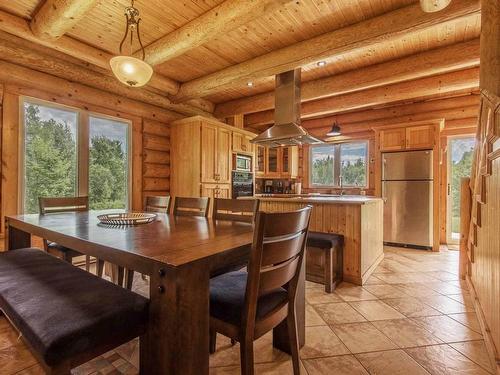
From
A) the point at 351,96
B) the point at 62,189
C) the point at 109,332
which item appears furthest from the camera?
the point at 351,96

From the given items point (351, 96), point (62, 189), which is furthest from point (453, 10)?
point (62, 189)

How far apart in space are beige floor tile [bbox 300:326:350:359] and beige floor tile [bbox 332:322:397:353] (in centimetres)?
5

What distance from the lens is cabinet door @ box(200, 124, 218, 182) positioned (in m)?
4.22

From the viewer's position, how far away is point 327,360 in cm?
159

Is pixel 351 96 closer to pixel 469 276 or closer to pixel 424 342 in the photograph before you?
pixel 469 276

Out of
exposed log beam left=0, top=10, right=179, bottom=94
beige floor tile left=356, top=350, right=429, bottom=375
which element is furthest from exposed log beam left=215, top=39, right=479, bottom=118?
beige floor tile left=356, top=350, right=429, bottom=375

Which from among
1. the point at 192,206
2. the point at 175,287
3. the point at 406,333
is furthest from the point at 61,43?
the point at 406,333

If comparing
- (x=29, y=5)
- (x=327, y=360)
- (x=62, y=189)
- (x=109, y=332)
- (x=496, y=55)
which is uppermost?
(x=29, y=5)

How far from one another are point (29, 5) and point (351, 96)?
4316mm

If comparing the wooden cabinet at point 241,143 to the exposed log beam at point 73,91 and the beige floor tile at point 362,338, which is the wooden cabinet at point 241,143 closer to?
the exposed log beam at point 73,91

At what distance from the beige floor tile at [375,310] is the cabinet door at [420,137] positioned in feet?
10.8

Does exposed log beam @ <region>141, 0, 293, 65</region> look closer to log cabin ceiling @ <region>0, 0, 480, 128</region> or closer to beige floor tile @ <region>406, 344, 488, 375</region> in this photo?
log cabin ceiling @ <region>0, 0, 480, 128</region>

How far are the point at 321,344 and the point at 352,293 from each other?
0.99 metres

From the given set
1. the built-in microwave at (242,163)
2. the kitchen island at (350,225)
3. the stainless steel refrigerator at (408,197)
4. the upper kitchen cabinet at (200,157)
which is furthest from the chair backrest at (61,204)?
the stainless steel refrigerator at (408,197)
